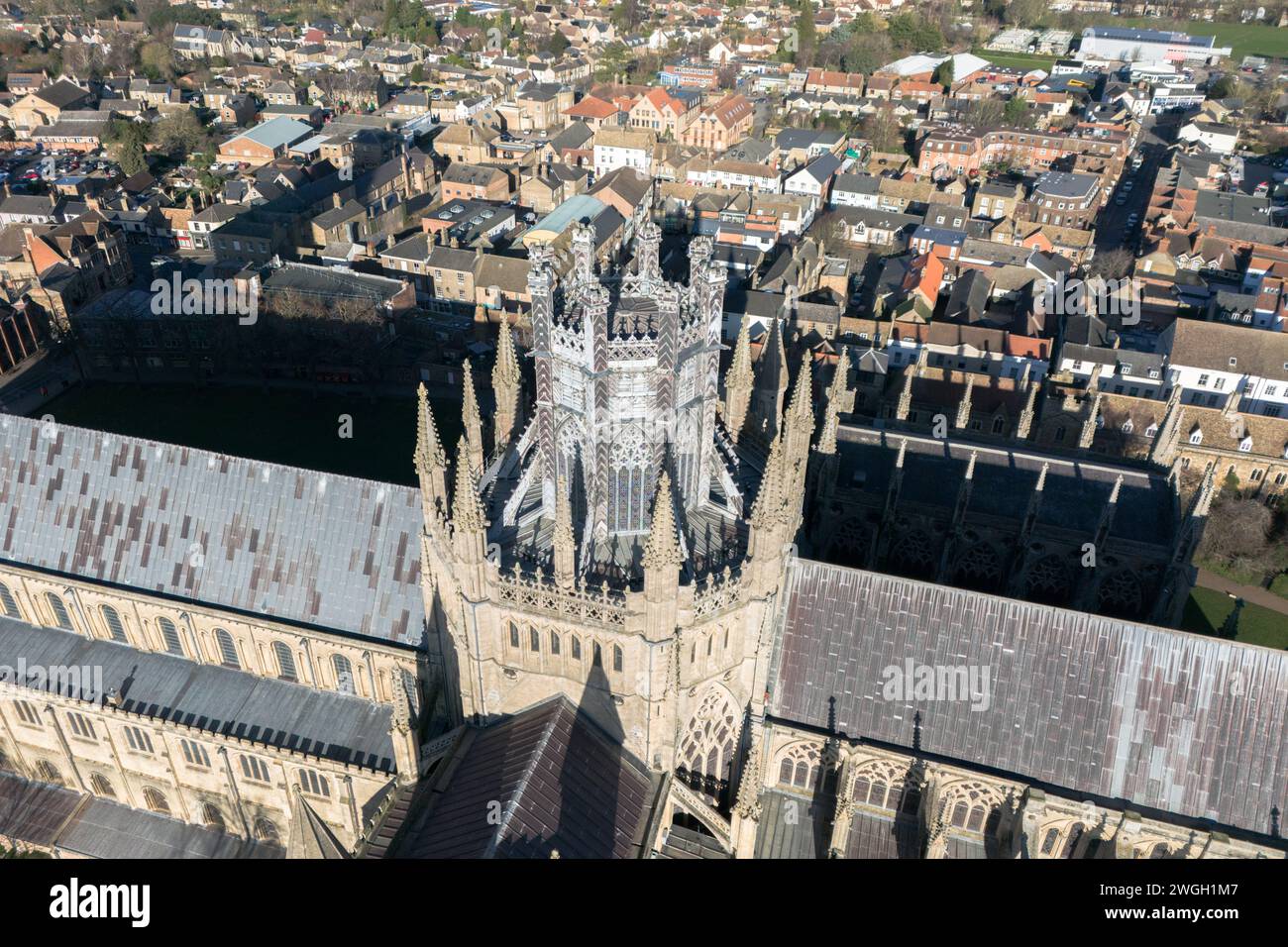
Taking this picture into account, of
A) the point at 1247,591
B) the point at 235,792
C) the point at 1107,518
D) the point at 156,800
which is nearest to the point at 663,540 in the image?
the point at 235,792

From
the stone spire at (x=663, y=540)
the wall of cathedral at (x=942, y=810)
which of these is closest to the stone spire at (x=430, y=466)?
the stone spire at (x=663, y=540)

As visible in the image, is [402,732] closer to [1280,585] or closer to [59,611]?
[59,611]

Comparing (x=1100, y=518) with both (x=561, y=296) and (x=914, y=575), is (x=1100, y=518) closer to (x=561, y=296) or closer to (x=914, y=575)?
(x=914, y=575)

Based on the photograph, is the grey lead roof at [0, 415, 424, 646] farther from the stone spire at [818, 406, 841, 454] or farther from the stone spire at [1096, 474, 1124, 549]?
the stone spire at [1096, 474, 1124, 549]

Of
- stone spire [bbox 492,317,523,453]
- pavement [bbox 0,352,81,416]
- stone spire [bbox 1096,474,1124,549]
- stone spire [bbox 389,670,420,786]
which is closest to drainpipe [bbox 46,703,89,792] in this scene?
stone spire [bbox 389,670,420,786]

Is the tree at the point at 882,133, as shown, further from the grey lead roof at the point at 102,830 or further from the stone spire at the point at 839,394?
the grey lead roof at the point at 102,830

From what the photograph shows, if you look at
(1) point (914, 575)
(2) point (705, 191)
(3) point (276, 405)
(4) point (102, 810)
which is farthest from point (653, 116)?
Result: (4) point (102, 810)
